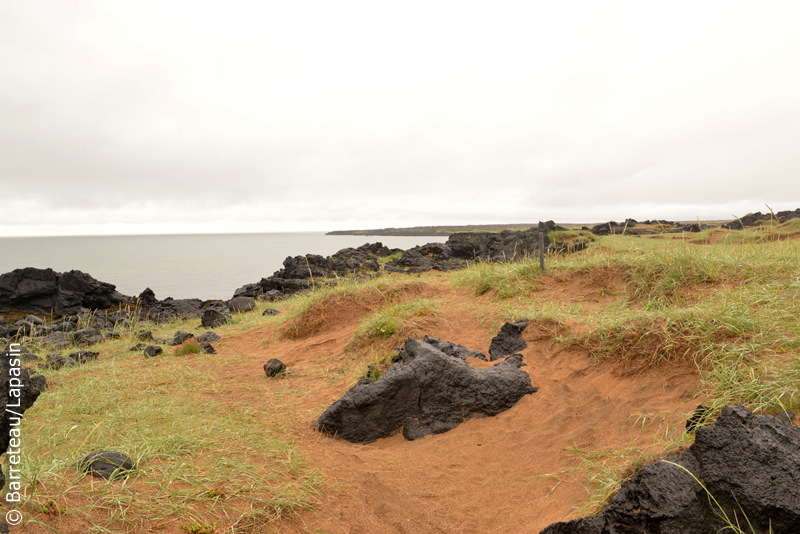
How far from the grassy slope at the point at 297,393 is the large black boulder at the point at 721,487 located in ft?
1.22

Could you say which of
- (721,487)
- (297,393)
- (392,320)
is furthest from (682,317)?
(297,393)

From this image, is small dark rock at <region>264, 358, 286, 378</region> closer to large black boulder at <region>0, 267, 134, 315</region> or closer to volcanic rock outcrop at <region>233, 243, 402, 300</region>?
volcanic rock outcrop at <region>233, 243, 402, 300</region>

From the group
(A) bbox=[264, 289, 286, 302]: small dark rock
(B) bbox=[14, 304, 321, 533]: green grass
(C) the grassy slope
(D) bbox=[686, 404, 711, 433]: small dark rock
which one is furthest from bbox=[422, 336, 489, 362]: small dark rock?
(A) bbox=[264, 289, 286, 302]: small dark rock

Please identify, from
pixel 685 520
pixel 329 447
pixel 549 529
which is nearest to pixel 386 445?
pixel 329 447

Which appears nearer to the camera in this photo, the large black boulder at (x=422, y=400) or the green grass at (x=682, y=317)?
the green grass at (x=682, y=317)

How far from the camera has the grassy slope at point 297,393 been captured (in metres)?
2.88

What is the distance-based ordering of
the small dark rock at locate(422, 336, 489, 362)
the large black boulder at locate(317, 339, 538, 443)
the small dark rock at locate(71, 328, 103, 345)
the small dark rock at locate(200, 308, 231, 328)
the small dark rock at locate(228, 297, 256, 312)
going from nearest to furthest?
the large black boulder at locate(317, 339, 538, 443)
the small dark rock at locate(422, 336, 489, 362)
the small dark rock at locate(71, 328, 103, 345)
the small dark rock at locate(200, 308, 231, 328)
the small dark rock at locate(228, 297, 256, 312)

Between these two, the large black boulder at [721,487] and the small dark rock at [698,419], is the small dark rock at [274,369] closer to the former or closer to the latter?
the large black boulder at [721,487]

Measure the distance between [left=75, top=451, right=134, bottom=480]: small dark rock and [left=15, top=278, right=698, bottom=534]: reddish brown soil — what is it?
73 centimetres

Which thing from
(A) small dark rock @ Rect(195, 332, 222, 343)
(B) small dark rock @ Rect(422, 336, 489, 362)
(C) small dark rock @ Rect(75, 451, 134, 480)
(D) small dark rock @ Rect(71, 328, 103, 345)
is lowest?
(D) small dark rock @ Rect(71, 328, 103, 345)

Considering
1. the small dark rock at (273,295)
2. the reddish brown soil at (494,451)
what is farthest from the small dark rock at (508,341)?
the small dark rock at (273,295)

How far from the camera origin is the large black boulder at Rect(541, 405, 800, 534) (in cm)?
214

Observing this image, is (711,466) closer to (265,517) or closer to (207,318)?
(265,517)

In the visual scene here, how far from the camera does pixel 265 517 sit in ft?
9.98
